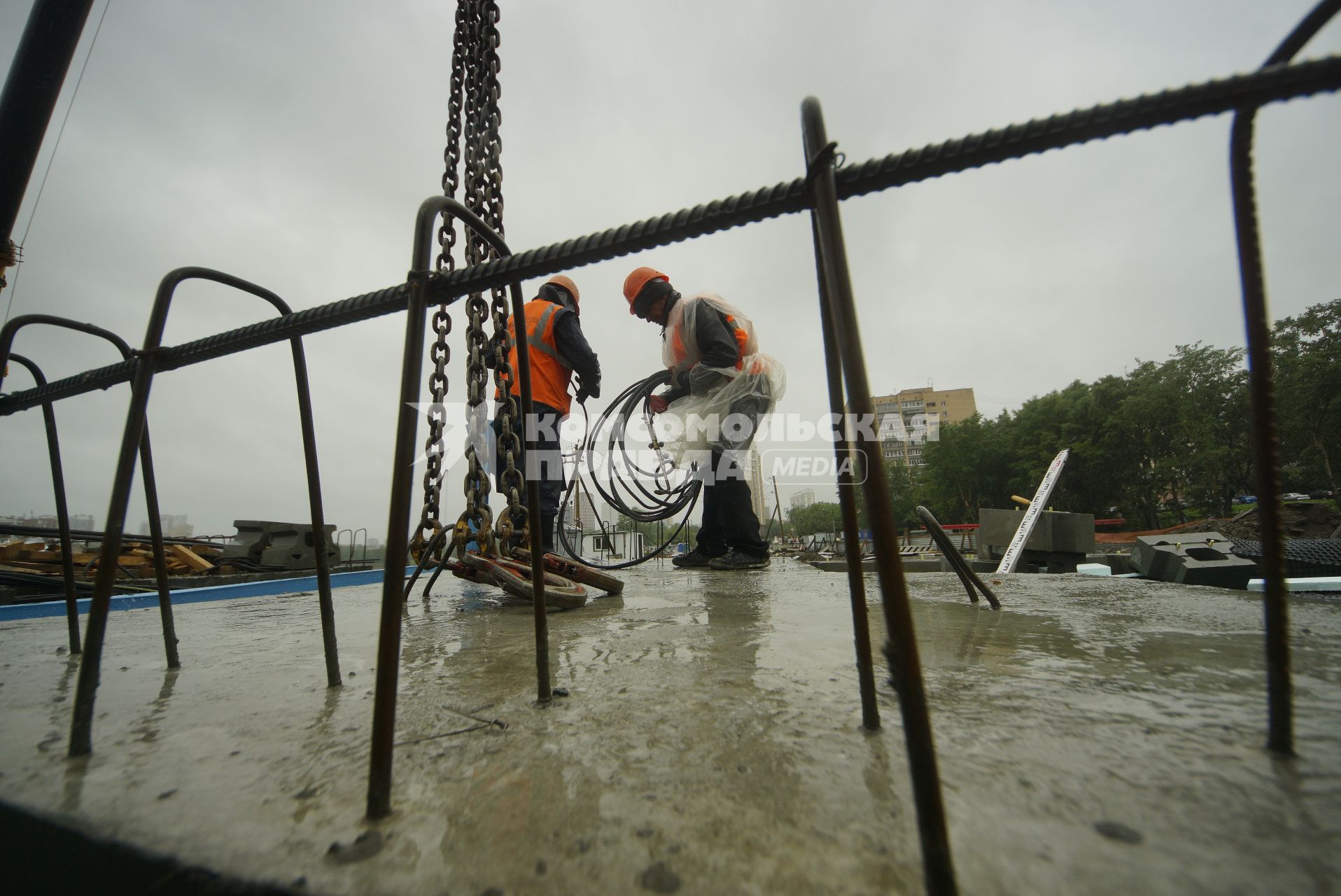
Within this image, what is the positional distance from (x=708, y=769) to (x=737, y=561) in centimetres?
408

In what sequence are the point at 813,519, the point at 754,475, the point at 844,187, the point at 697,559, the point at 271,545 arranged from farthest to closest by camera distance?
the point at 813,519
the point at 754,475
the point at 271,545
the point at 697,559
the point at 844,187

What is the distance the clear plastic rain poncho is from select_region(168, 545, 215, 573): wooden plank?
5623 millimetres

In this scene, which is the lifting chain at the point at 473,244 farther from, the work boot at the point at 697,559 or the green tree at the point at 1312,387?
the green tree at the point at 1312,387

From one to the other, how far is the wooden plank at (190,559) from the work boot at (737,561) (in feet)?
18.8

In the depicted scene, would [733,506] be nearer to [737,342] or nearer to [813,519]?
[737,342]

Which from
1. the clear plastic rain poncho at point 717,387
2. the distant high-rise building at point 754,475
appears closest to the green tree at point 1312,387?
the distant high-rise building at point 754,475

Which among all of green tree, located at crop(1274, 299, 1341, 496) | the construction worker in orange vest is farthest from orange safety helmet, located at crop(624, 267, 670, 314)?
green tree, located at crop(1274, 299, 1341, 496)

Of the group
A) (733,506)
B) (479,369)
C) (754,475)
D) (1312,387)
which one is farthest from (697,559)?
(1312,387)

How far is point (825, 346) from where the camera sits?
910mm

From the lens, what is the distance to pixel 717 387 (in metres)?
4.91

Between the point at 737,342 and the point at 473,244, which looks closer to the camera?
the point at 473,244

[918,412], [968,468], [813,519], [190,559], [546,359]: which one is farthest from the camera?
[918,412]

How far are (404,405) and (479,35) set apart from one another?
3.33 meters

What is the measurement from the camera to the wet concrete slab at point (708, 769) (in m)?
0.57
